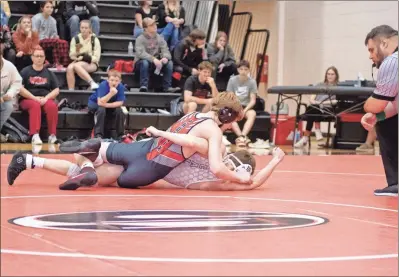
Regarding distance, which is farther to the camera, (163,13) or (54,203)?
(163,13)

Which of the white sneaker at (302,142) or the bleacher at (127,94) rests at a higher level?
the bleacher at (127,94)

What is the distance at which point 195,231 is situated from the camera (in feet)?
12.6

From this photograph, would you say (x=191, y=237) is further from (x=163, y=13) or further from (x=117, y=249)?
(x=163, y=13)

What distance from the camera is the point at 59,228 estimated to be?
377cm

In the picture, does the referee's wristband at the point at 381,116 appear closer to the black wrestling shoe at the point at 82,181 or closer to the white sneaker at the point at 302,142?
the black wrestling shoe at the point at 82,181

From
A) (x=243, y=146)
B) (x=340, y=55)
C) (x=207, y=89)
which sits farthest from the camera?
(x=340, y=55)

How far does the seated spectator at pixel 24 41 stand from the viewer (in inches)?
478

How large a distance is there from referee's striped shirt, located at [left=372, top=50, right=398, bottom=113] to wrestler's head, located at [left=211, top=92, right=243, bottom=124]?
932mm

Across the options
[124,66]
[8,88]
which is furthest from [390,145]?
[124,66]

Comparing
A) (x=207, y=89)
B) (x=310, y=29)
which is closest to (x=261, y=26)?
(x=310, y=29)

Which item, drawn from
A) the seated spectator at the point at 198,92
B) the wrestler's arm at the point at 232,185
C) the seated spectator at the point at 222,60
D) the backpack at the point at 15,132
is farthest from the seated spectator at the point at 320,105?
the wrestler's arm at the point at 232,185

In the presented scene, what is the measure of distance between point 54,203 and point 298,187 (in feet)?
7.33

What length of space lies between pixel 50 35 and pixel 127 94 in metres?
1.46

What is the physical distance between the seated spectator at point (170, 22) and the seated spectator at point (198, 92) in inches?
68.2
